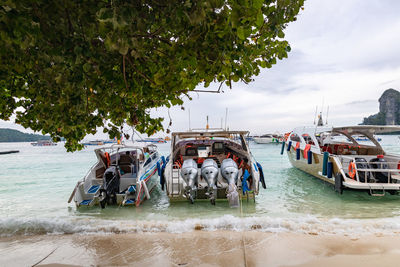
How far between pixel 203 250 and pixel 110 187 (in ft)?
14.1

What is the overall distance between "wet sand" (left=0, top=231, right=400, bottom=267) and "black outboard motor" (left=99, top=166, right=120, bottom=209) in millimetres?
1922

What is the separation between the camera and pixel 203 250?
15.5 feet

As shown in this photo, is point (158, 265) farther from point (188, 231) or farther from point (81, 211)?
point (81, 211)

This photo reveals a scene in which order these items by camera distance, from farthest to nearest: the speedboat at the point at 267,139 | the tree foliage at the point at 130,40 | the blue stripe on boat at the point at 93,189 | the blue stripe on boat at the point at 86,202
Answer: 1. the speedboat at the point at 267,139
2. the blue stripe on boat at the point at 93,189
3. the blue stripe on boat at the point at 86,202
4. the tree foliage at the point at 130,40

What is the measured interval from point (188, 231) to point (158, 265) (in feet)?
5.50

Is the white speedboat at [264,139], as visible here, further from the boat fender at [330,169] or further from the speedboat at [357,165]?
the boat fender at [330,169]

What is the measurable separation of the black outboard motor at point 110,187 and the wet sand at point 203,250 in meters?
1.92

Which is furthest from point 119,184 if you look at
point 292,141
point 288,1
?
point 292,141

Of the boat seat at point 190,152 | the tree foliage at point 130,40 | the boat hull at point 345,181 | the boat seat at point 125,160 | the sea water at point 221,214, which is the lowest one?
the sea water at point 221,214

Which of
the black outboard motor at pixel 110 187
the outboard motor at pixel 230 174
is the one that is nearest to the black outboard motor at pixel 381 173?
the outboard motor at pixel 230 174

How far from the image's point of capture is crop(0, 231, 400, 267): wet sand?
4.20 metres

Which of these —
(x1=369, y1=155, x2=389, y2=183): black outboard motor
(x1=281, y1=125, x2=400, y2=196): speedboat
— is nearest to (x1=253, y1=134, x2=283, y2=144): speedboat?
(x1=281, y1=125, x2=400, y2=196): speedboat

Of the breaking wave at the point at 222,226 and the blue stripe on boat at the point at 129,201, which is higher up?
the blue stripe on boat at the point at 129,201

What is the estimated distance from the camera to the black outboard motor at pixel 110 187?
762cm
